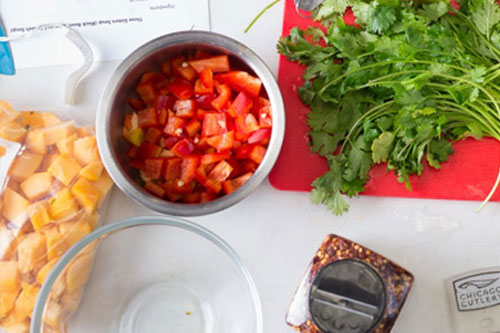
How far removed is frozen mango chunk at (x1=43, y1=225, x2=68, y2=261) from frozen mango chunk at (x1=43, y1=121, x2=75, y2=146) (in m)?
0.20

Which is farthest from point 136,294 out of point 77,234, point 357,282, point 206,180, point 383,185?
point 383,185

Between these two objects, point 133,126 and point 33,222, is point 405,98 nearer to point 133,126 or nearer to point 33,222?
point 133,126

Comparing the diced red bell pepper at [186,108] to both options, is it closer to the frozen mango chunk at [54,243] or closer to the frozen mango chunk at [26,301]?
the frozen mango chunk at [54,243]

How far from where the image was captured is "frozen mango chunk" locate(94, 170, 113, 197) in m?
1.29

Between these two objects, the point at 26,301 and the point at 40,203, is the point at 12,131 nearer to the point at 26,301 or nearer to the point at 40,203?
the point at 40,203

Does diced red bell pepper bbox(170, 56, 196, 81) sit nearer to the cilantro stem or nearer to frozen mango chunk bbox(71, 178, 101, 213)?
the cilantro stem

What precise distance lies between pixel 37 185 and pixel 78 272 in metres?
0.22

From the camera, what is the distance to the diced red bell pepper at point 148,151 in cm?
131

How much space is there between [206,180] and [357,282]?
0.41 metres

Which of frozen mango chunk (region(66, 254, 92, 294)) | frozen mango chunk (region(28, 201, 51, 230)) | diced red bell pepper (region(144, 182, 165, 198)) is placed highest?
diced red bell pepper (region(144, 182, 165, 198))

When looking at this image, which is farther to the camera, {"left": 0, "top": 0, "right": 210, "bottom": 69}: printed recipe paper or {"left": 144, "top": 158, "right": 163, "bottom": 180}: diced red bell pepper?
{"left": 0, "top": 0, "right": 210, "bottom": 69}: printed recipe paper

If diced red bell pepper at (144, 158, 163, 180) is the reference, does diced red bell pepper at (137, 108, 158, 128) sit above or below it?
above

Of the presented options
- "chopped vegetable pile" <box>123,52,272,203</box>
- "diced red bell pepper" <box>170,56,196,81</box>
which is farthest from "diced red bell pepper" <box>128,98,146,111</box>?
"diced red bell pepper" <box>170,56,196,81</box>

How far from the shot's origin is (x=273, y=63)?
1380 millimetres
